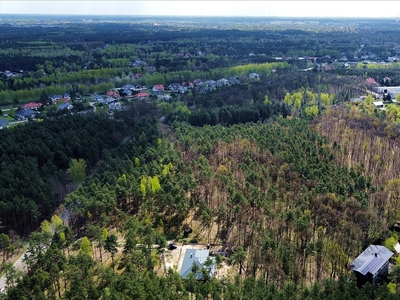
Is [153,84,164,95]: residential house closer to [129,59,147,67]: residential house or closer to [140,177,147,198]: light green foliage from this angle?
[129,59,147,67]: residential house

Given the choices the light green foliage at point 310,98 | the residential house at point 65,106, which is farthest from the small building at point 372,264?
the residential house at point 65,106

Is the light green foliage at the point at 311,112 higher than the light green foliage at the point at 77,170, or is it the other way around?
the light green foliage at the point at 311,112

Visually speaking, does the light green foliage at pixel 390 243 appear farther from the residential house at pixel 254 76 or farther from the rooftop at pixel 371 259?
the residential house at pixel 254 76

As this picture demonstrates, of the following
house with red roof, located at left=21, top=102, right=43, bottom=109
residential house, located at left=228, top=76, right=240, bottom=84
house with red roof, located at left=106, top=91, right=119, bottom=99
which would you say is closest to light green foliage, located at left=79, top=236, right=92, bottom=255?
house with red roof, located at left=21, top=102, right=43, bottom=109

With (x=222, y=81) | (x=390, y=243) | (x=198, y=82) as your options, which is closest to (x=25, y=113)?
(x=198, y=82)

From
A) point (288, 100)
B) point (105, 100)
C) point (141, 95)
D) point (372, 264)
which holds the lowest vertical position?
point (372, 264)

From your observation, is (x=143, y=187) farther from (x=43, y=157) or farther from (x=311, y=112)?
(x=311, y=112)
